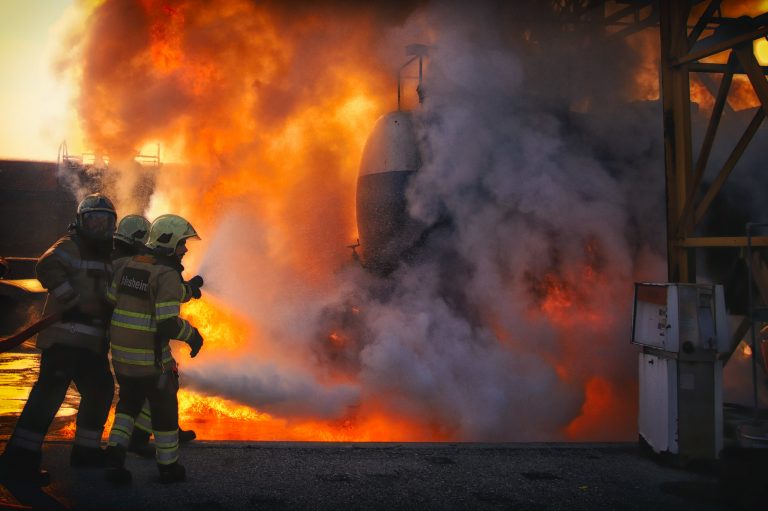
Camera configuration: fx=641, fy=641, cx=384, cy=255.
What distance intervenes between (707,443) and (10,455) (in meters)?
5.12

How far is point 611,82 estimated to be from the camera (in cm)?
1100

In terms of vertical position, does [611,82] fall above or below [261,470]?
above

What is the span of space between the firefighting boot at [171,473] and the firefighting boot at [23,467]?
2.43 feet

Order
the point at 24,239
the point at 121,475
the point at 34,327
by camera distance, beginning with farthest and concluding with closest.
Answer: the point at 24,239 < the point at 34,327 < the point at 121,475

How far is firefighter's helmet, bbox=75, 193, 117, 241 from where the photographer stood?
4.74 m

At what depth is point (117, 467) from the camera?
170 inches

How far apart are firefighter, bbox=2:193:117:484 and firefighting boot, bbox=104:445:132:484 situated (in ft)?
1.23

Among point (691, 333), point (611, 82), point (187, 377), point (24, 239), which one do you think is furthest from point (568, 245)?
point (24, 239)

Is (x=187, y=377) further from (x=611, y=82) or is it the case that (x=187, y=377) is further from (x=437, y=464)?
(x=611, y=82)

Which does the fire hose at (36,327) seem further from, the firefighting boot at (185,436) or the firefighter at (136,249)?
the firefighting boot at (185,436)

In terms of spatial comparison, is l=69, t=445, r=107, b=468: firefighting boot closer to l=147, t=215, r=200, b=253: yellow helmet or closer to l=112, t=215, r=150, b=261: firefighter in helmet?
l=112, t=215, r=150, b=261: firefighter in helmet

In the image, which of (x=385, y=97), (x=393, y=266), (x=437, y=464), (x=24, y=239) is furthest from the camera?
(x=24, y=239)

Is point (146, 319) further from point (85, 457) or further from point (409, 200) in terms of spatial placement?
point (409, 200)

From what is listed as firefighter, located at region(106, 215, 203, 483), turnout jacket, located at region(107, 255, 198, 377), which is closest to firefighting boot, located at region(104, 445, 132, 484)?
firefighter, located at region(106, 215, 203, 483)
